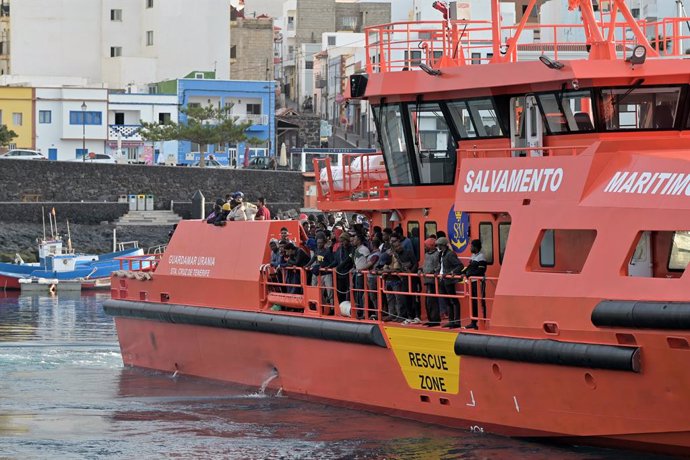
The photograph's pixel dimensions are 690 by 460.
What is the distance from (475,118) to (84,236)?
40108mm

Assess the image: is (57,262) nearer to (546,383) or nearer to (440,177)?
(440,177)

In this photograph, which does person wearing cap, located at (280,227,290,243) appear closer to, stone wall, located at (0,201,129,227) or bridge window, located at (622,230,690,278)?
bridge window, located at (622,230,690,278)

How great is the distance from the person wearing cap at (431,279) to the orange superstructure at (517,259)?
201mm

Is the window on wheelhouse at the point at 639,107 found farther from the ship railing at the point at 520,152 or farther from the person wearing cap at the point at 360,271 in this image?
the person wearing cap at the point at 360,271

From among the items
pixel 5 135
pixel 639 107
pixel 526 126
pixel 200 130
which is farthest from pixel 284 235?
pixel 5 135

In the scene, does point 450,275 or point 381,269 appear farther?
point 381,269

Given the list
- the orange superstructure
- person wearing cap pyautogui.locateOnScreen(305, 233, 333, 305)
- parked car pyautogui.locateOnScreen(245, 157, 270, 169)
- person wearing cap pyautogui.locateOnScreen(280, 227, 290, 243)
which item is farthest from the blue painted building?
person wearing cap pyautogui.locateOnScreen(305, 233, 333, 305)

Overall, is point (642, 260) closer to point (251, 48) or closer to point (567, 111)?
point (567, 111)

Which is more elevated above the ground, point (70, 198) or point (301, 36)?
point (301, 36)

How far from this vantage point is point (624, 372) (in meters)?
14.3

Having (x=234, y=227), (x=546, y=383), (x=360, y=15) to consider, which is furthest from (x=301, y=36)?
(x=546, y=383)

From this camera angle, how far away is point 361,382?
59.3 ft

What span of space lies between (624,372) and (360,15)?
86.7 m

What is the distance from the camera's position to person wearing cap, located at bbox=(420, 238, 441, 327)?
677 inches
